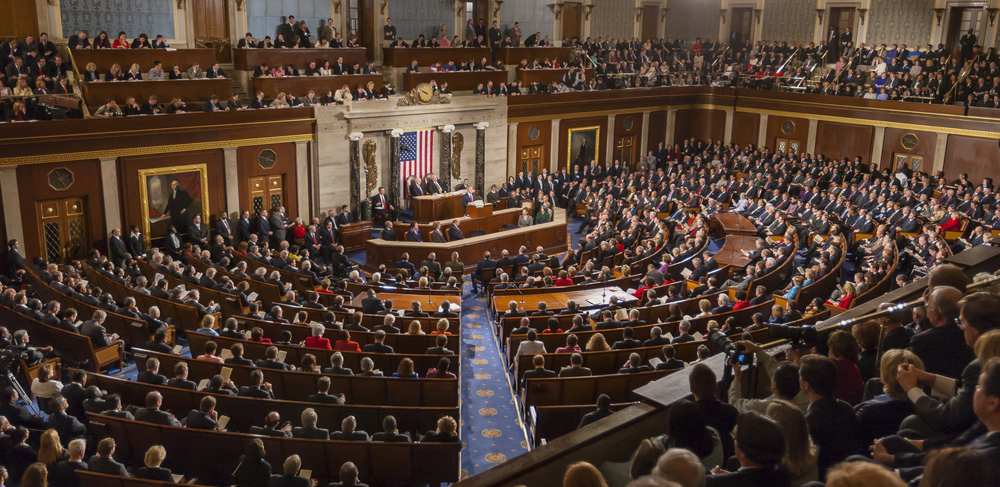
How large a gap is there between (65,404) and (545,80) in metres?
20.8

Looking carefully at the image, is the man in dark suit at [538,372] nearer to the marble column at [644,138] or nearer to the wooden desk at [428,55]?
the wooden desk at [428,55]

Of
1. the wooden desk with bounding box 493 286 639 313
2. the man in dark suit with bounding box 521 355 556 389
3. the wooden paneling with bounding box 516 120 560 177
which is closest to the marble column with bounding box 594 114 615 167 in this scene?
the wooden paneling with bounding box 516 120 560 177

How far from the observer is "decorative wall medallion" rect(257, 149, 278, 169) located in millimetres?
19125

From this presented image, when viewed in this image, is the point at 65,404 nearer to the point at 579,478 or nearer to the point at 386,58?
the point at 579,478

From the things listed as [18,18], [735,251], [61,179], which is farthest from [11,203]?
[735,251]

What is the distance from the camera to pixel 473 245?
18000 millimetres

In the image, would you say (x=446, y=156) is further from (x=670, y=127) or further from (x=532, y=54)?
(x=670, y=127)

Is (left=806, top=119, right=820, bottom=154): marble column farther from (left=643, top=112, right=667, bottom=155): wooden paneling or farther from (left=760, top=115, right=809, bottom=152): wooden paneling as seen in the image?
(left=643, top=112, right=667, bottom=155): wooden paneling

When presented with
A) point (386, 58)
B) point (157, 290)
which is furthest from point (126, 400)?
point (386, 58)

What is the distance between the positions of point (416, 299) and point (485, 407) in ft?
11.9

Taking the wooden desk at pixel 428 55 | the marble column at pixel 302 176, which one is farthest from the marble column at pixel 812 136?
the marble column at pixel 302 176

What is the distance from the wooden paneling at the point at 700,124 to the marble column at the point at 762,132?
4.86 feet

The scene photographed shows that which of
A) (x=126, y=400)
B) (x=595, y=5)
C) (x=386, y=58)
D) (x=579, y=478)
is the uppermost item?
(x=595, y=5)

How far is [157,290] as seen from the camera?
1240 centimetres
